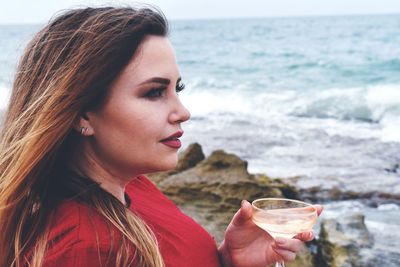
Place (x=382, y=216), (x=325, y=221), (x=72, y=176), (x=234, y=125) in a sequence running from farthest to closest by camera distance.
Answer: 1. (x=234, y=125)
2. (x=382, y=216)
3. (x=325, y=221)
4. (x=72, y=176)

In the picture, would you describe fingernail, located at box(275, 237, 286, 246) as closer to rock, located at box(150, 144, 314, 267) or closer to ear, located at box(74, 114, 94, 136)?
ear, located at box(74, 114, 94, 136)

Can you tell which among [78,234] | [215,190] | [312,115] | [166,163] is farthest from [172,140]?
[312,115]

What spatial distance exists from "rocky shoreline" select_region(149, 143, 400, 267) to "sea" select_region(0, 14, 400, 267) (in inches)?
10.3

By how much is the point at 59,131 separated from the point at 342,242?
417 centimetres

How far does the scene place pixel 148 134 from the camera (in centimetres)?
196

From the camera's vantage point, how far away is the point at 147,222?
2.14m

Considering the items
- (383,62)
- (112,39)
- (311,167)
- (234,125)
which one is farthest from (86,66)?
(383,62)

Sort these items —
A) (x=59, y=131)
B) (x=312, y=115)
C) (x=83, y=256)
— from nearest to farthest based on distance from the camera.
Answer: (x=83, y=256) < (x=59, y=131) < (x=312, y=115)

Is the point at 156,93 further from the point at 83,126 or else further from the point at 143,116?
the point at 83,126

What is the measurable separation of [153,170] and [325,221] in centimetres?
427

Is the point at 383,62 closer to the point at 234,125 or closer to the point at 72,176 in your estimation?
the point at 234,125

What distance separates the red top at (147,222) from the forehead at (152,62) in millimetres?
471

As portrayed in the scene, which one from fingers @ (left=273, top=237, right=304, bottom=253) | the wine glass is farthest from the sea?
fingers @ (left=273, top=237, right=304, bottom=253)

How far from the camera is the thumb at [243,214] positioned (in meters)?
2.31
